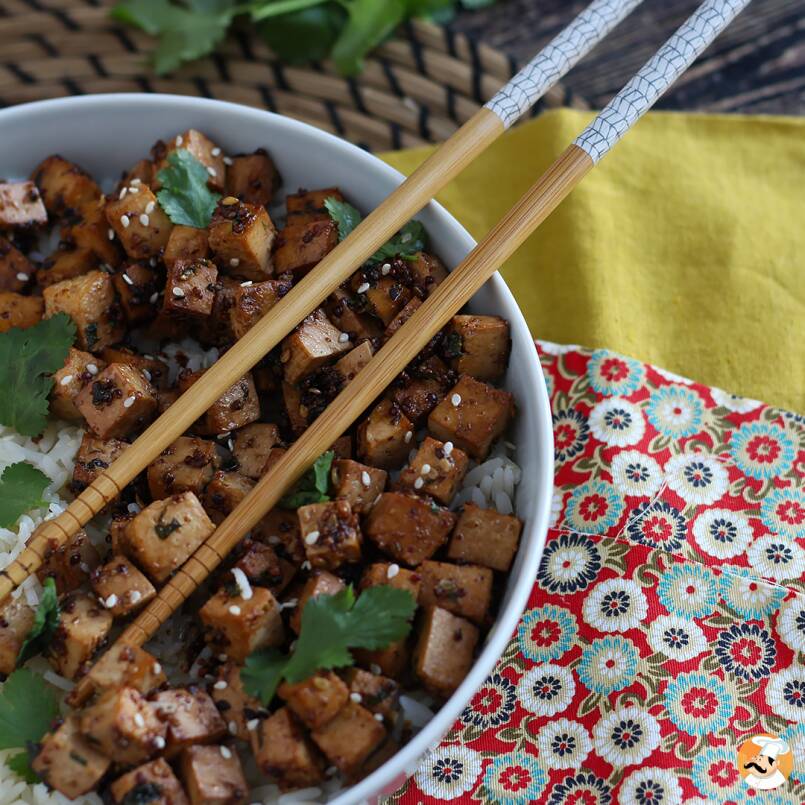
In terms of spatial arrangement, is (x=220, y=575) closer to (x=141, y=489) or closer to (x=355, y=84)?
(x=141, y=489)


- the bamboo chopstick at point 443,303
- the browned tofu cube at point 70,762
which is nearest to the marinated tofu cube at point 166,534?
the bamboo chopstick at point 443,303

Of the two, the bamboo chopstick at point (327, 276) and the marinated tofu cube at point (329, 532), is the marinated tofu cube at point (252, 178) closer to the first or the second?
the bamboo chopstick at point (327, 276)

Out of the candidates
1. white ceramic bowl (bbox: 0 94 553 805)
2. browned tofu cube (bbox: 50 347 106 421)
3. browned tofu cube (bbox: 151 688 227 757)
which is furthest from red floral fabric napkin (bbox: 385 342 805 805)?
browned tofu cube (bbox: 50 347 106 421)

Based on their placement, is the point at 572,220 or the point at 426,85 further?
the point at 426,85

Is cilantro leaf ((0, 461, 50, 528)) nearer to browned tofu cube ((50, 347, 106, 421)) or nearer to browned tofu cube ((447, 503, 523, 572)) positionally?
browned tofu cube ((50, 347, 106, 421))

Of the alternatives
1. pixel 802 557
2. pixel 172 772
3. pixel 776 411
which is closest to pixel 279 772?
pixel 172 772

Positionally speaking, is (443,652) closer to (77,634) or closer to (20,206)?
(77,634)
